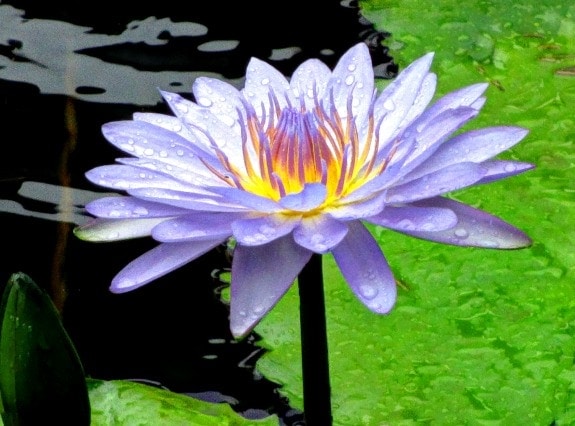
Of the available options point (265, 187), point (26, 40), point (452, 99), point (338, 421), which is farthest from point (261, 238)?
point (26, 40)

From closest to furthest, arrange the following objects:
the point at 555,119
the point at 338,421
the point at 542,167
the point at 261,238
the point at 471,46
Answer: the point at 261,238, the point at 338,421, the point at 542,167, the point at 555,119, the point at 471,46

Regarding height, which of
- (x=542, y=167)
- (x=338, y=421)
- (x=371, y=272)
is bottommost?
(x=338, y=421)

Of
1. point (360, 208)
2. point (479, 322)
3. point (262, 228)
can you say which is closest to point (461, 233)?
point (360, 208)

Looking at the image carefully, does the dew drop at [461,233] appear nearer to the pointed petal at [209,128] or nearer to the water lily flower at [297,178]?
the water lily flower at [297,178]

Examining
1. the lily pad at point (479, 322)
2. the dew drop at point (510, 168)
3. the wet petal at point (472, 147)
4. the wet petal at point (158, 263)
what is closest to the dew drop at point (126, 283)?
the wet petal at point (158, 263)

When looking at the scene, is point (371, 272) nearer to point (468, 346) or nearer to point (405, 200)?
point (405, 200)

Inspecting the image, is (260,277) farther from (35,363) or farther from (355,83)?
(355,83)
